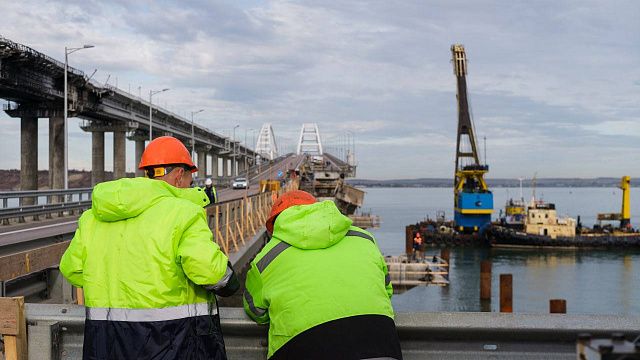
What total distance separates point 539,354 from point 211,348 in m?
2.04

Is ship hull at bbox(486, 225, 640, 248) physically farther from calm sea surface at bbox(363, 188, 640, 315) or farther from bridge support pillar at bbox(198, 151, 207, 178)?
bridge support pillar at bbox(198, 151, 207, 178)

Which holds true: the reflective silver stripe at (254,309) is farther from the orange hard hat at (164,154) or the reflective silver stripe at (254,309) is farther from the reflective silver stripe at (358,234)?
the orange hard hat at (164,154)

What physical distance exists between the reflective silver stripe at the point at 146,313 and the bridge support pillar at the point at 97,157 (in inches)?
2318

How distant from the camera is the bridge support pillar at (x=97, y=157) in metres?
60.5

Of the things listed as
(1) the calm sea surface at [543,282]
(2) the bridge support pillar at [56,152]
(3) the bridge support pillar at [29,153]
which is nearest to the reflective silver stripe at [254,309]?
(1) the calm sea surface at [543,282]

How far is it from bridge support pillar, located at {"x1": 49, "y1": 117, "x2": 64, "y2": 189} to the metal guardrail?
50.4 m

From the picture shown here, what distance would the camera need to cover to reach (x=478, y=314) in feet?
13.5

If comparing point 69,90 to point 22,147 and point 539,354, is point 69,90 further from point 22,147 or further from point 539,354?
point 539,354

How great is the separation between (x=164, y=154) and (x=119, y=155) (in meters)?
65.2

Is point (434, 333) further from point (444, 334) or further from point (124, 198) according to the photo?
point (124, 198)

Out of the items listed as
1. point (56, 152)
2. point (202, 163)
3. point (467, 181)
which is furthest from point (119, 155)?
point (202, 163)

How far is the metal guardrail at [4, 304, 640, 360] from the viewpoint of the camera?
3973mm

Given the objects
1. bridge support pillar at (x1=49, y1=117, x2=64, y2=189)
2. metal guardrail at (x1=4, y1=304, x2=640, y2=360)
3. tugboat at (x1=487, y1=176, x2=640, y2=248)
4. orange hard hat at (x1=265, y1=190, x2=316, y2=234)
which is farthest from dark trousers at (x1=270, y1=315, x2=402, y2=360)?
tugboat at (x1=487, y1=176, x2=640, y2=248)

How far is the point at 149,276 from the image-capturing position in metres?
3.31
